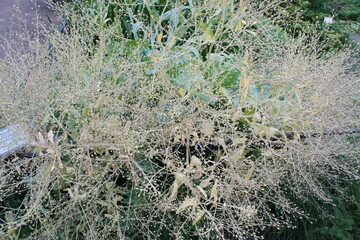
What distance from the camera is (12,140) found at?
Answer: 145 centimetres

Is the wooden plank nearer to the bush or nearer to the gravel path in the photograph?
the bush

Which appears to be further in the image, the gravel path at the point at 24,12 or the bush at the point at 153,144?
the gravel path at the point at 24,12

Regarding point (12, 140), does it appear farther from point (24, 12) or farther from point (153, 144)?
point (24, 12)

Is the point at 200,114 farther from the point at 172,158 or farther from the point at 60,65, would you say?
the point at 60,65

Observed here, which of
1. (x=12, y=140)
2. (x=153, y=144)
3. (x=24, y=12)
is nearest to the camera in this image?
(x=12, y=140)

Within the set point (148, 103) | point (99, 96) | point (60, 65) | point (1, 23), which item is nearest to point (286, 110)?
point (148, 103)

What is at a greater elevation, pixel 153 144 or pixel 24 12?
pixel 153 144

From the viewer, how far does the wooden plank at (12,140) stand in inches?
57.2

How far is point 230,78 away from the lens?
187 centimetres

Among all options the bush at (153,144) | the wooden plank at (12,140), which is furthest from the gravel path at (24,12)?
the wooden plank at (12,140)

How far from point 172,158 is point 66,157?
47 cm

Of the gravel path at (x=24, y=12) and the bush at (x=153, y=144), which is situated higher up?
the bush at (x=153, y=144)

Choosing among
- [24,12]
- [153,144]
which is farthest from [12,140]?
[24,12]

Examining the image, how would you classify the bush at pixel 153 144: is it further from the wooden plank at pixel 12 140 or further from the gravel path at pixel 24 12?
the gravel path at pixel 24 12
